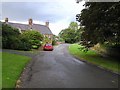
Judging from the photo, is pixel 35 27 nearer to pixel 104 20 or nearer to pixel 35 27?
pixel 35 27

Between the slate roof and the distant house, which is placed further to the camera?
the slate roof

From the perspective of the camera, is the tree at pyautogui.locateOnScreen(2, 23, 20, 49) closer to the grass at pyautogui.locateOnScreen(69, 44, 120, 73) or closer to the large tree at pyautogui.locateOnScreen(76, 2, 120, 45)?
the grass at pyautogui.locateOnScreen(69, 44, 120, 73)

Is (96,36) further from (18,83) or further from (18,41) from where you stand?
(18,41)

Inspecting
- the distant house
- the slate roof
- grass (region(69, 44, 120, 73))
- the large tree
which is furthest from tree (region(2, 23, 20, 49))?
the slate roof

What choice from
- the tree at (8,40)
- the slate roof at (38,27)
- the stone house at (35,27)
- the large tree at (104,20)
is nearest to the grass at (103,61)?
the large tree at (104,20)

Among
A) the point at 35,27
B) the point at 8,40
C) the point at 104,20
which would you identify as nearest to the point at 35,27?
the point at 35,27

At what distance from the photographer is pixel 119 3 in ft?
79.2

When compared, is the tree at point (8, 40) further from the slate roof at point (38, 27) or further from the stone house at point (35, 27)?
the slate roof at point (38, 27)

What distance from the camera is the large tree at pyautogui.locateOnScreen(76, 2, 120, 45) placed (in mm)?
25388

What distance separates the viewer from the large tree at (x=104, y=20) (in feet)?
83.3

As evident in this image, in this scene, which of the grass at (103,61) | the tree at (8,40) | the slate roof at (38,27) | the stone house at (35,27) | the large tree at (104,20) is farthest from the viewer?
the slate roof at (38,27)

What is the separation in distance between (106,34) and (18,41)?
21701mm

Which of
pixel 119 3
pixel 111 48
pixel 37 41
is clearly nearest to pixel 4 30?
pixel 37 41

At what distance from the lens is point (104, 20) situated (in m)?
26.6
